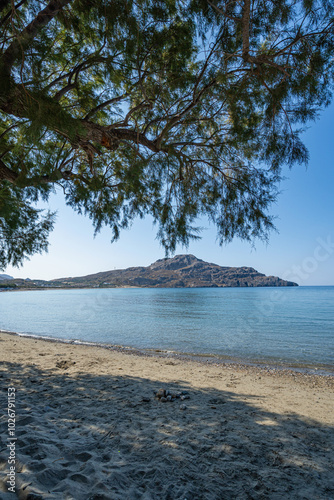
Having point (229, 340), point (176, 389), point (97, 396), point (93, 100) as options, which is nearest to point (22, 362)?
point (97, 396)

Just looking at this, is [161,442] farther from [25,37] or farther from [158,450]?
[25,37]

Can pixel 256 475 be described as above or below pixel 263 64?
below

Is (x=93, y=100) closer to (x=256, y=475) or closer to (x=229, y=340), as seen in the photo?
(x=256, y=475)

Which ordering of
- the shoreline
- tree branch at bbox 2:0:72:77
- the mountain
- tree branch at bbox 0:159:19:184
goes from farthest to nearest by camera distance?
the mountain
the shoreline
tree branch at bbox 0:159:19:184
tree branch at bbox 2:0:72:77

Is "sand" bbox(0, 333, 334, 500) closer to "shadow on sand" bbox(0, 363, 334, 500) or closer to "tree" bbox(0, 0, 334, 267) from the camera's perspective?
"shadow on sand" bbox(0, 363, 334, 500)

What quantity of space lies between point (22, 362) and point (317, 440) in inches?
208

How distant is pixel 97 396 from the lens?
10.7 feet

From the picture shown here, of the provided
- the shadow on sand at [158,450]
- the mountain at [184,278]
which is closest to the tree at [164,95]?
the shadow on sand at [158,450]

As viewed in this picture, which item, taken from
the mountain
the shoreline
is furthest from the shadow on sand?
the mountain

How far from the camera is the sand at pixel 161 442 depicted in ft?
4.93

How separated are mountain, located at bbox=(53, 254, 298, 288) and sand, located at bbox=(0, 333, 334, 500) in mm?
76827

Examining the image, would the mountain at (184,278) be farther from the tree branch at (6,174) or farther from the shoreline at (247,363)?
the tree branch at (6,174)

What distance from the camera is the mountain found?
87863 millimetres

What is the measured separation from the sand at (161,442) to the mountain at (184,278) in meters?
76.8
